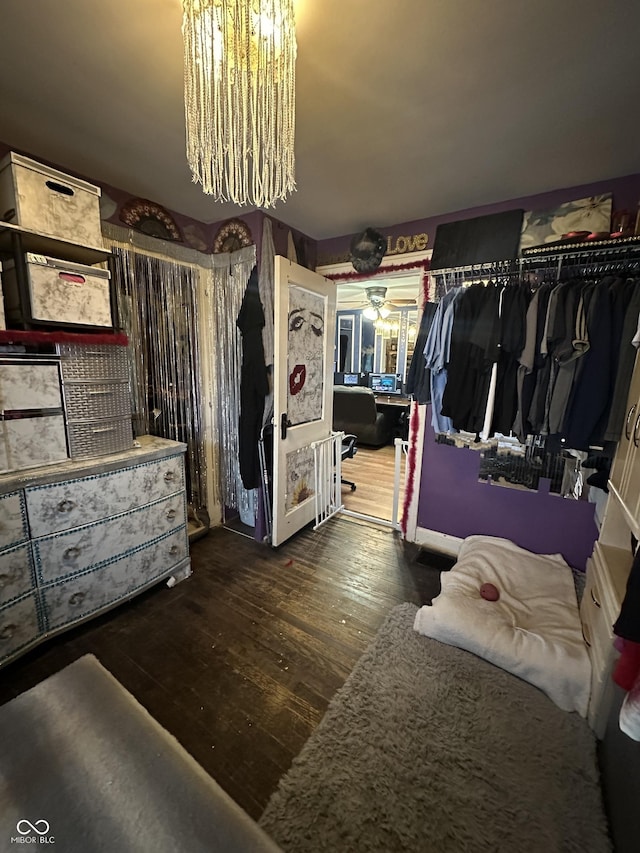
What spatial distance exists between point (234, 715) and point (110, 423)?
4.86 ft

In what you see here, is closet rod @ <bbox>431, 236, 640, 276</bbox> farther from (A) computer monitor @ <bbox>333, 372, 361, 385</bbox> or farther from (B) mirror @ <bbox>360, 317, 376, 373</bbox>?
(B) mirror @ <bbox>360, 317, 376, 373</bbox>

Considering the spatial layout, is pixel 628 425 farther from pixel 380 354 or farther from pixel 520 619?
pixel 380 354

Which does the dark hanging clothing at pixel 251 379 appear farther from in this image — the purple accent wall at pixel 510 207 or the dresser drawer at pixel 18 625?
the dresser drawer at pixel 18 625

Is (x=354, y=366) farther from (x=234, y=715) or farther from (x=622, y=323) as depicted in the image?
(x=234, y=715)

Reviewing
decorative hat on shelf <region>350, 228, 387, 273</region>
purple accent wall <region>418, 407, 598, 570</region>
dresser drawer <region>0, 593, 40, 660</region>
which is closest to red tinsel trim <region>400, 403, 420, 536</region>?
purple accent wall <region>418, 407, 598, 570</region>

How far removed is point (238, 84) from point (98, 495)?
69.1 inches

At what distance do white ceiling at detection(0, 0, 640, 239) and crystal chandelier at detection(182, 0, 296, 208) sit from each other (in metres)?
0.20

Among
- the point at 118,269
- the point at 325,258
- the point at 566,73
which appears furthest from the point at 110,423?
the point at 566,73

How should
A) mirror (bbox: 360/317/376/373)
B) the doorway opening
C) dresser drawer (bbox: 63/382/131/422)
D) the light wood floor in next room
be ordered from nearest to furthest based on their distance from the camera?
dresser drawer (bbox: 63/382/131/422) < the doorway opening < the light wood floor in next room < mirror (bbox: 360/317/376/373)

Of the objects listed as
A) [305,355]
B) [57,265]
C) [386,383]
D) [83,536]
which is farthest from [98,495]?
[386,383]

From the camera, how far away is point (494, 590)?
1814mm

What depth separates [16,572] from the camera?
144 centimetres

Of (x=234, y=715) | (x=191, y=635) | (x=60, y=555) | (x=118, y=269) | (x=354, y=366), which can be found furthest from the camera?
(x=354, y=366)

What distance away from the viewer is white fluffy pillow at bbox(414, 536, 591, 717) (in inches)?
55.5
